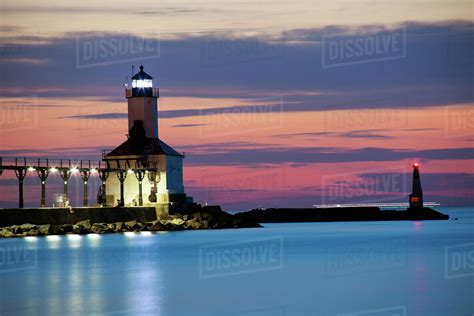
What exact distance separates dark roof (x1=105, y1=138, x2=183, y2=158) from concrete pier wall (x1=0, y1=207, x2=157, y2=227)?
342 cm

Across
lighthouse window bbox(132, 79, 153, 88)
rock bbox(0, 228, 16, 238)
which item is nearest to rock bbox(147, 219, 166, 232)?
lighthouse window bbox(132, 79, 153, 88)

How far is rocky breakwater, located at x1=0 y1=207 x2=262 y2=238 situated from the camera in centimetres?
4728

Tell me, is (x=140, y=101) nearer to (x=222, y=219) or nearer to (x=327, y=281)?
(x=222, y=219)

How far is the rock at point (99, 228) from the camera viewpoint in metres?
52.9

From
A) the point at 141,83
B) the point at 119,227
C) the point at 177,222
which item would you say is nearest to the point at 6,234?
the point at 119,227

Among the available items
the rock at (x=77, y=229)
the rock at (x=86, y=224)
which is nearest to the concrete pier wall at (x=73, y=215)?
the rock at (x=86, y=224)

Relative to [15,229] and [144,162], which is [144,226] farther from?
[15,229]

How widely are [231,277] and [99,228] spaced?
23691mm

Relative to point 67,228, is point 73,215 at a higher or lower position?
higher

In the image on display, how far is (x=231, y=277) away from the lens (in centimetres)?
3050

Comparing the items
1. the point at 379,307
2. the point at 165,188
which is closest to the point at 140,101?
the point at 165,188

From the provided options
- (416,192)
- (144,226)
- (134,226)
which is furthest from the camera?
(416,192)

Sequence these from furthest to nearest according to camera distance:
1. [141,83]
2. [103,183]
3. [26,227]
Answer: [141,83] → [103,183] → [26,227]

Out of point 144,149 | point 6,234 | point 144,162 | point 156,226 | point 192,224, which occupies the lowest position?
point 192,224
